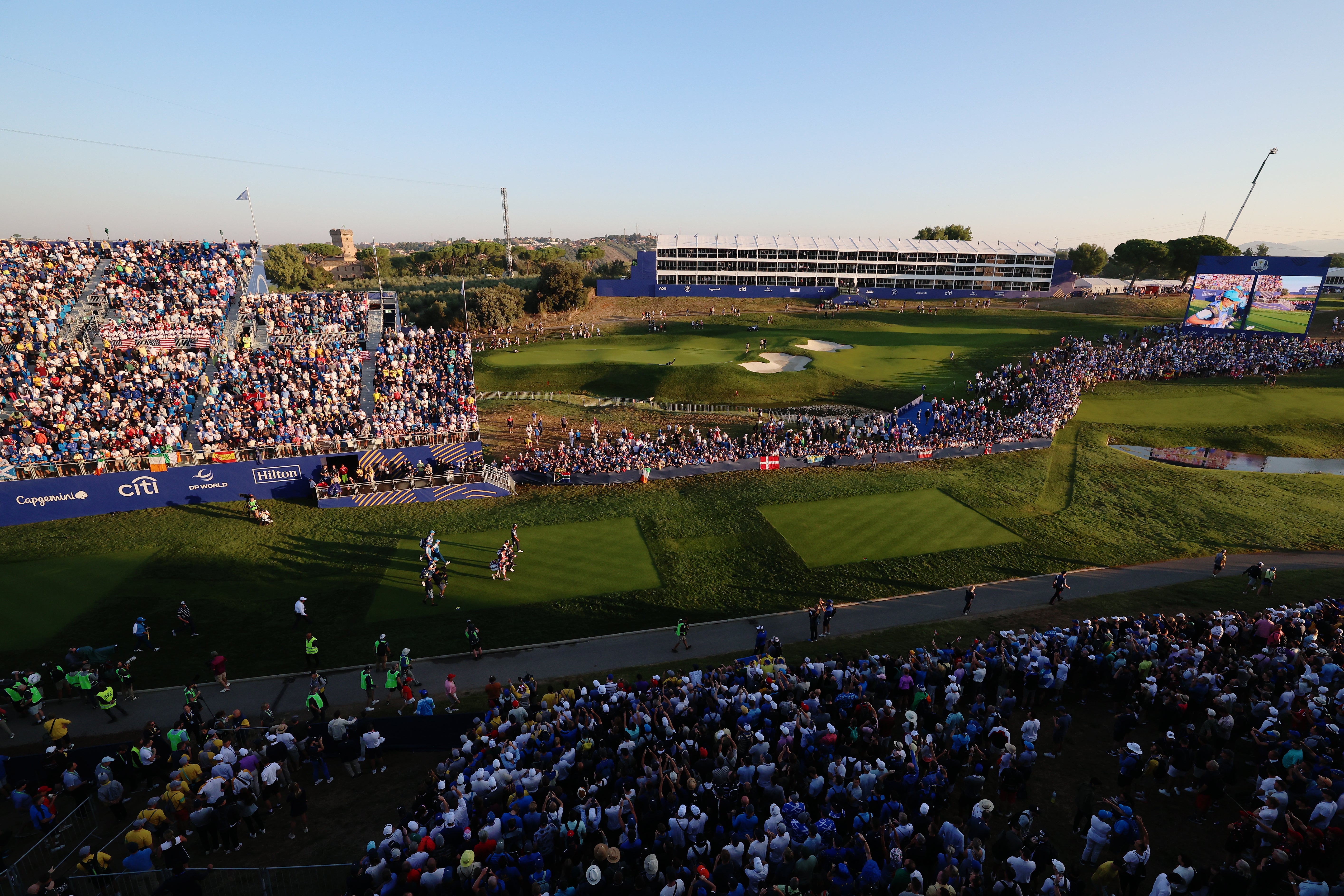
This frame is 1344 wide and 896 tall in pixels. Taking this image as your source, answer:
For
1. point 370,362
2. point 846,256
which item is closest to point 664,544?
point 370,362

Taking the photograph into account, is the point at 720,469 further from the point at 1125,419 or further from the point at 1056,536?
the point at 1125,419

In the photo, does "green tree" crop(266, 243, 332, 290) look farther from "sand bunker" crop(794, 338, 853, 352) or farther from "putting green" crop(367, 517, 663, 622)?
"putting green" crop(367, 517, 663, 622)

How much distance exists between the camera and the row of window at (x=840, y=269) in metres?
99.1

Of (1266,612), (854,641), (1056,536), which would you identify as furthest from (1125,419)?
(854,641)

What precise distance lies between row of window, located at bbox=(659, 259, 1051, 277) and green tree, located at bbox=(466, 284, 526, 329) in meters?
28.3

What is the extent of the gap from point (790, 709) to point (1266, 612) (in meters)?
14.0

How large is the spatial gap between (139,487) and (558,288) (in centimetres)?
5949

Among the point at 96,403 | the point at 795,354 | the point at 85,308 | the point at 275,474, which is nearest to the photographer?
the point at 275,474

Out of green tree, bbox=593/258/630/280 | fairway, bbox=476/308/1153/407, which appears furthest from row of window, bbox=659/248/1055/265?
fairway, bbox=476/308/1153/407

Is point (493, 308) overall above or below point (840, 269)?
below

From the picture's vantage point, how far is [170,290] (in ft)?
137

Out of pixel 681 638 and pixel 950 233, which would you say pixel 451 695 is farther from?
pixel 950 233

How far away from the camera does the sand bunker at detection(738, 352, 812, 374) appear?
2094 inches

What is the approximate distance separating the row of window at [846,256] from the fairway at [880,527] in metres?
76.4
